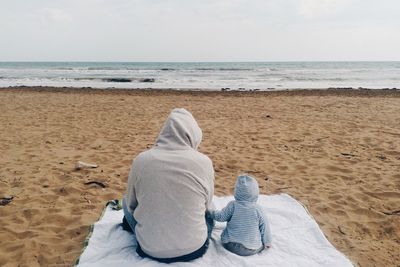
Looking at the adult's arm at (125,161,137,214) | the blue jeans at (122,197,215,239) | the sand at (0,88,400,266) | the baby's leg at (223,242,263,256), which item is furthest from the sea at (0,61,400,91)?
the adult's arm at (125,161,137,214)

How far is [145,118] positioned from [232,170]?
4676mm

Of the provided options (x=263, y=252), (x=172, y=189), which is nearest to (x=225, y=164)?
(x=263, y=252)

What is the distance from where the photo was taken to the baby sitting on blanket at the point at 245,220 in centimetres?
274

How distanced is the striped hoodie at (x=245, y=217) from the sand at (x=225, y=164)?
0.92 metres

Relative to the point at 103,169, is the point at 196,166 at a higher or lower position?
higher

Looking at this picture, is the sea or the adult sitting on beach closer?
the adult sitting on beach

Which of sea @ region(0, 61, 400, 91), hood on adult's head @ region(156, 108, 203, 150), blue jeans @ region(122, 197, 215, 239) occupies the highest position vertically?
hood on adult's head @ region(156, 108, 203, 150)

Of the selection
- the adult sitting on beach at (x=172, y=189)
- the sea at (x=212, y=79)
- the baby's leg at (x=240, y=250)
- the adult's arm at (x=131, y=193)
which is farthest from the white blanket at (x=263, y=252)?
the sea at (x=212, y=79)

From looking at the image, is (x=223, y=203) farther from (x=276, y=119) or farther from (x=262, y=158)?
(x=276, y=119)

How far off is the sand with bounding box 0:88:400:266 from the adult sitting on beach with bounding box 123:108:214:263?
92 centimetres

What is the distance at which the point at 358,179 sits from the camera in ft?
15.9

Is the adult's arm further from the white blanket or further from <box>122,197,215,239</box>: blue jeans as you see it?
the white blanket

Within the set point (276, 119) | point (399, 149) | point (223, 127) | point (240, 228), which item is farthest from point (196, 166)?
point (276, 119)

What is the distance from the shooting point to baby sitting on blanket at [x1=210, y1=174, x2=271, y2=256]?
274cm
